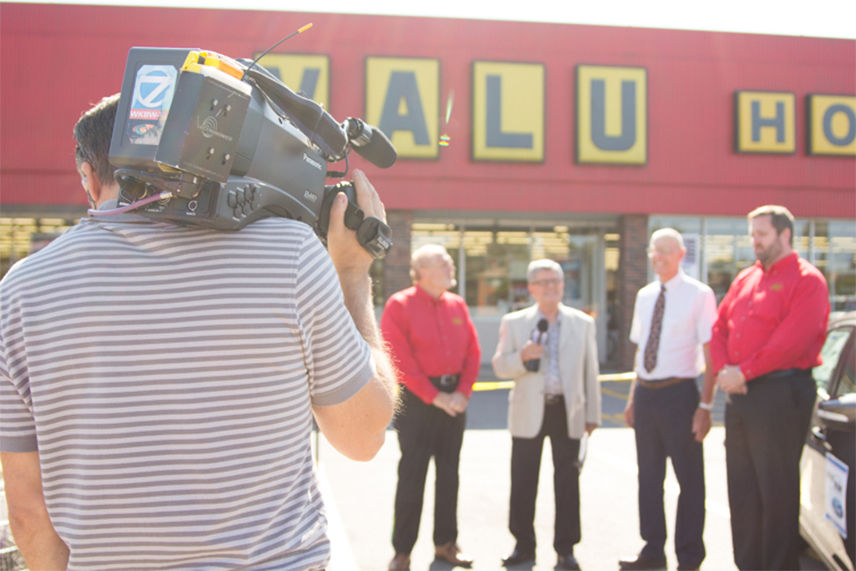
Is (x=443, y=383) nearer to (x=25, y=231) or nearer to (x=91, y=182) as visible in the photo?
(x=91, y=182)

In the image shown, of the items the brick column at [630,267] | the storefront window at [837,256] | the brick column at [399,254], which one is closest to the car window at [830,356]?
the brick column at [399,254]

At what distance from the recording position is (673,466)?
4453 millimetres

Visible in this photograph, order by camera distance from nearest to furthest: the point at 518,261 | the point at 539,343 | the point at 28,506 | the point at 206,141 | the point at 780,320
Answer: the point at 206,141 < the point at 28,506 < the point at 780,320 < the point at 539,343 < the point at 518,261

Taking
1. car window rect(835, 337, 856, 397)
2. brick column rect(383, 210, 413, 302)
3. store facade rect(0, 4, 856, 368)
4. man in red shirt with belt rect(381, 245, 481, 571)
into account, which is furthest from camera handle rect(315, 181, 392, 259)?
brick column rect(383, 210, 413, 302)

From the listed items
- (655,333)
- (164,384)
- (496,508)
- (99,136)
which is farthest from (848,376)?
(99,136)

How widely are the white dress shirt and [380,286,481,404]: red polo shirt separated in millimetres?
1164

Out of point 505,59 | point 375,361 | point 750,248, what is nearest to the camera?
point 375,361

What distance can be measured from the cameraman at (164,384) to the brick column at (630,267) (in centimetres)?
1399

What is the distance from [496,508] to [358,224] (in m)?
4.48

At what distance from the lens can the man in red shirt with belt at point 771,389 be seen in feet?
12.5

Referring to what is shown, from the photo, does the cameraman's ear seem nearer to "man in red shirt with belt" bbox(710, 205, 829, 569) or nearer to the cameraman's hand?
the cameraman's hand

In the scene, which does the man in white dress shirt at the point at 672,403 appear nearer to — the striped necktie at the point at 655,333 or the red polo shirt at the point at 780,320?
the striped necktie at the point at 655,333

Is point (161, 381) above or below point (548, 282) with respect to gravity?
below

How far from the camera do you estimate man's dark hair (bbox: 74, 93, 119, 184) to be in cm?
142
